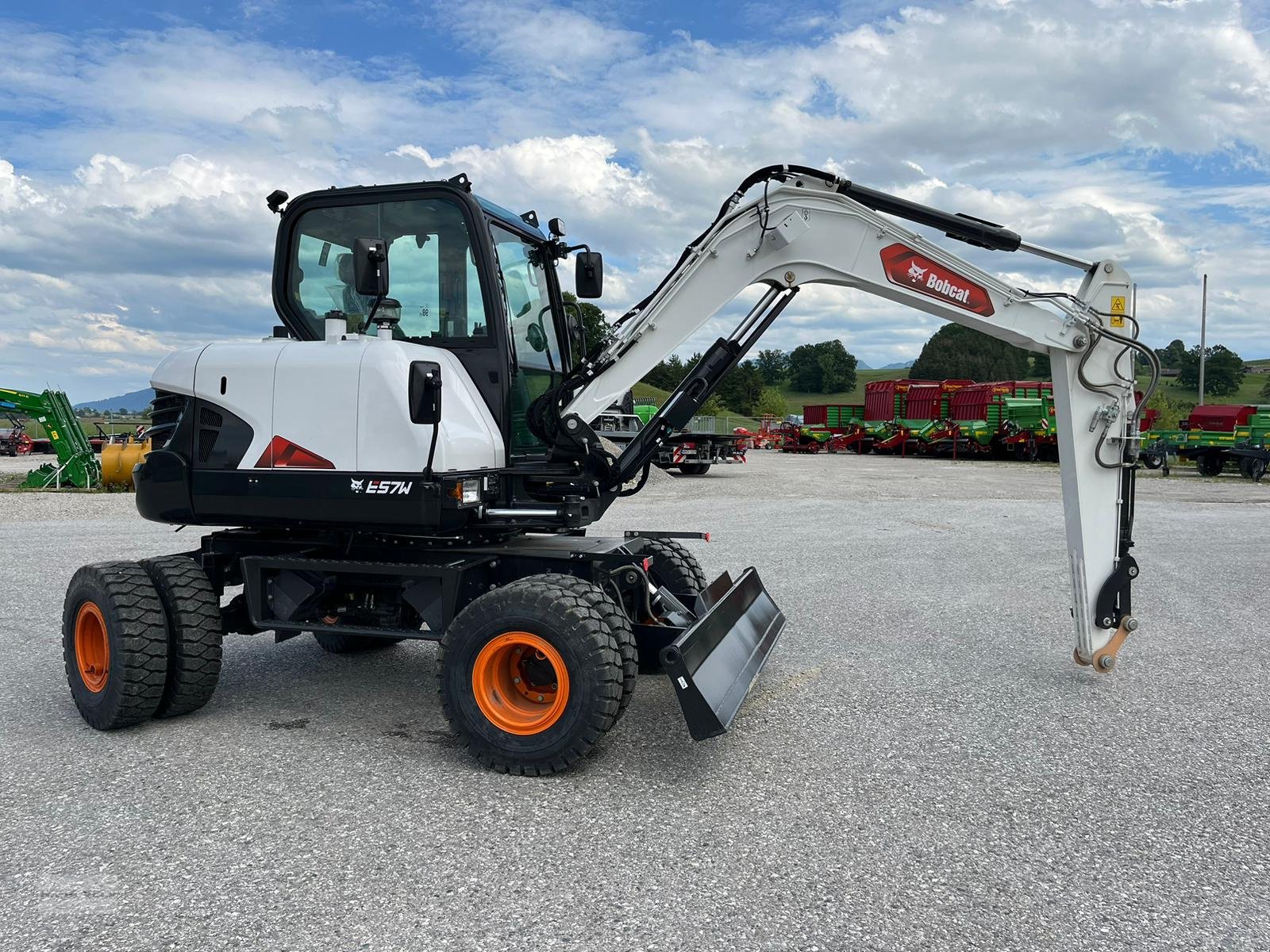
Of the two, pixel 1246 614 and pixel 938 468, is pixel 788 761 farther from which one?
pixel 938 468

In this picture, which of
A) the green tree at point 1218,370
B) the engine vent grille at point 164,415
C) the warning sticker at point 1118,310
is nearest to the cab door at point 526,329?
the engine vent grille at point 164,415

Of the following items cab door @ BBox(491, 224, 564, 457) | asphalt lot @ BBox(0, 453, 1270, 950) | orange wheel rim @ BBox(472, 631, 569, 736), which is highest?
cab door @ BBox(491, 224, 564, 457)

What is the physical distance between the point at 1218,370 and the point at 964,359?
65.1 ft

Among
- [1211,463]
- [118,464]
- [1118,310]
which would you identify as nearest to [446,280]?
[1118,310]

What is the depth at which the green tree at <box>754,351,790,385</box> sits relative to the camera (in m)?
109

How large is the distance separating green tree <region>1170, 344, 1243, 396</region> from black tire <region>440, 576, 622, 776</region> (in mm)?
86198

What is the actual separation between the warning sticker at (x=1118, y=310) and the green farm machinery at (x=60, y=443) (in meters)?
19.7

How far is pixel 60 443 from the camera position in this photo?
2012 centimetres

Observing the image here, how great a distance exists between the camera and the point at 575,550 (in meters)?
Answer: 5.34

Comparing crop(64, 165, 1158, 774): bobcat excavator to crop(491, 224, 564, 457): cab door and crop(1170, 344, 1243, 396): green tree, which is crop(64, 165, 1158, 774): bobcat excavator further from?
crop(1170, 344, 1243, 396): green tree

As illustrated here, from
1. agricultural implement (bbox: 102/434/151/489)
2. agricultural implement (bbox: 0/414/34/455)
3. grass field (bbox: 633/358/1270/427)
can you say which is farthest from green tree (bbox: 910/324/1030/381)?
agricultural implement (bbox: 102/434/151/489)

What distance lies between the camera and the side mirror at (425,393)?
458 centimetres

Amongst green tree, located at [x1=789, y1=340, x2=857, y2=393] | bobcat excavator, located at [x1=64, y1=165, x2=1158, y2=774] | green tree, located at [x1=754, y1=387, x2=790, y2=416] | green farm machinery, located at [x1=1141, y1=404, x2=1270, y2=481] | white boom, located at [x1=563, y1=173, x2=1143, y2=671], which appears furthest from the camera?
green tree, located at [x1=789, y1=340, x2=857, y2=393]

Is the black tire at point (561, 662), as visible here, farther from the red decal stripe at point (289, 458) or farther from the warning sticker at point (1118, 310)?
the warning sticker at point (1118, 310)
